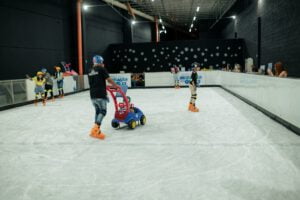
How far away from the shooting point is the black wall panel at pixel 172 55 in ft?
79.3

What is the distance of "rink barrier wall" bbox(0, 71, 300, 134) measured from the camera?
21.8 ft

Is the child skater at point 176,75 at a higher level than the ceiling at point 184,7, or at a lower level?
lower

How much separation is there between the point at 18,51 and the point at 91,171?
11540 millimetres

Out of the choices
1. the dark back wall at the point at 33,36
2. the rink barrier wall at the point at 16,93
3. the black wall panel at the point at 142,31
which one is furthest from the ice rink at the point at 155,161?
the black wall panel at the point at 142,31

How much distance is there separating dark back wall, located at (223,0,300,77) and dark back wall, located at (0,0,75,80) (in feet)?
39.0

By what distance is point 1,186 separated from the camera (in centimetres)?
376

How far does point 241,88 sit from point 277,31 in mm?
3558

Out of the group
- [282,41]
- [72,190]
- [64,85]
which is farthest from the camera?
[64,85]

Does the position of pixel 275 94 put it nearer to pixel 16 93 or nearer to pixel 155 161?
pixel 155 161

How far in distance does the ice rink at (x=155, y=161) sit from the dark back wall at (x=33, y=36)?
21.3 ft

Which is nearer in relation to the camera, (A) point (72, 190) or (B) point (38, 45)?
(A) point (72, 190)

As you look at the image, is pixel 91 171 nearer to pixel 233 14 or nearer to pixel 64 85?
pixel 64 85

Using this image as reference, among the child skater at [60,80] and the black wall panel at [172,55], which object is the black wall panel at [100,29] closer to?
the black wall panel at [172,55]

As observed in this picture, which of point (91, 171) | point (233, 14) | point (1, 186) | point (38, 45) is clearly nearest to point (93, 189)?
point (91, 171)
